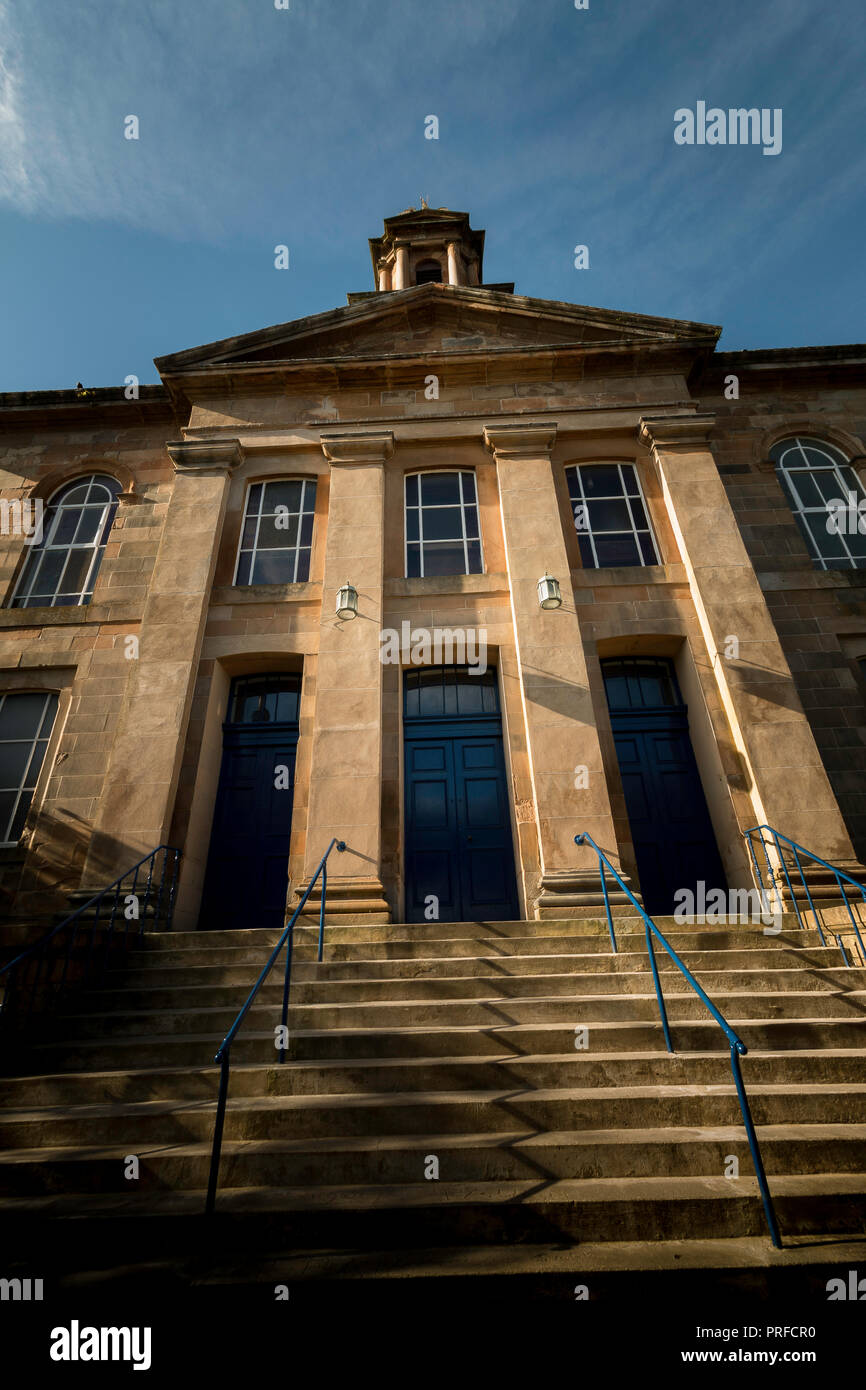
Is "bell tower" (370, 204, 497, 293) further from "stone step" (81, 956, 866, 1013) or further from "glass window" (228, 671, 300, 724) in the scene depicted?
"stone step" (81, 956, 866, 1013)

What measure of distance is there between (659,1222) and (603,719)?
21.2 ft

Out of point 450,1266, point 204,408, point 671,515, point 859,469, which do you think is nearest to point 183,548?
point 204,408

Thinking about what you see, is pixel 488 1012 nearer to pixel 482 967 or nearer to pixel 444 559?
pixel 482 967

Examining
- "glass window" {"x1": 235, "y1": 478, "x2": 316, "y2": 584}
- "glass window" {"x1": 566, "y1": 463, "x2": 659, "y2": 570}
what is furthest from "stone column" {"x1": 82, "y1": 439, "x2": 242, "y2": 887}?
"glass window" {"x1": 566, "y1": 463, "x2": 659, "y2": 570}

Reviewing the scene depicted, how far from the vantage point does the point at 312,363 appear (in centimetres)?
1188

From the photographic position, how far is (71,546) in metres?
12.0

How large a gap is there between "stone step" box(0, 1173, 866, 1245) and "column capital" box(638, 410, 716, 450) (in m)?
10.4

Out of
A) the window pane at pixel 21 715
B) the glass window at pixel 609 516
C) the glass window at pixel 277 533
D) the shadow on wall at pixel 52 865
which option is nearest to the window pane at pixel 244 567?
the glass window at pixel 277 533

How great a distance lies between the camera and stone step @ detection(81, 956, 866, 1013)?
5.53 metres

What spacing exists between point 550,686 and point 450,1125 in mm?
5918

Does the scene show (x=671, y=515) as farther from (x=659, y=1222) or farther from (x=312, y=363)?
(x=659, y=1222)

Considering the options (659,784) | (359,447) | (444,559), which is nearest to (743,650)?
(659,784)

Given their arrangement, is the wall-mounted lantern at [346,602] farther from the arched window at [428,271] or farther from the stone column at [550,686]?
the arched window at [428,271]

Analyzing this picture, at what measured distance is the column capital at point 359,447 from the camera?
11.4m
